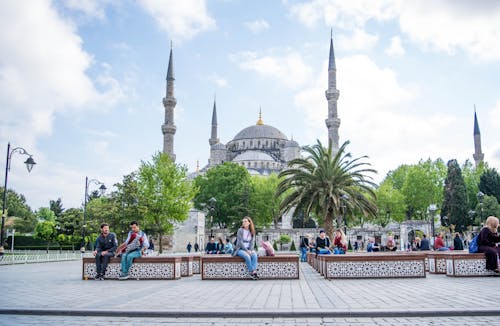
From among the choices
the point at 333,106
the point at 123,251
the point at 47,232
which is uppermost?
the point at 333,106

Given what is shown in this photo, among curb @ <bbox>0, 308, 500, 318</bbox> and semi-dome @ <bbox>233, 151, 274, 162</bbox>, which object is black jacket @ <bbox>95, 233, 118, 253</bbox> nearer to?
curb @ <bbox>0, 308, 500, 318</bbox>

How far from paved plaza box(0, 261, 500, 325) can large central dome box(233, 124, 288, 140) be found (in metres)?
80.4

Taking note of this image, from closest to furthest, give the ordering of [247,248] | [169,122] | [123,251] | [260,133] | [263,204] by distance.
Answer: [247,248] → [123,251] → [169,122] → [263,204] → [260,133]

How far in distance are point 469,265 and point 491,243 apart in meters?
0.76

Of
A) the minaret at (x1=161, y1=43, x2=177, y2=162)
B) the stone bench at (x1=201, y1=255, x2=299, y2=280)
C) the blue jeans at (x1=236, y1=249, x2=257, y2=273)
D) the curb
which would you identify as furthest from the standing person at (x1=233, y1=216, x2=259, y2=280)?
the minaret at (x1=161, y1=43, x2=177, y2=162)

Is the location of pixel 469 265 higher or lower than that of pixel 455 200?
lower

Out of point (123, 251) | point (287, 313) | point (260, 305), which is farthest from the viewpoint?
point (123, 251)

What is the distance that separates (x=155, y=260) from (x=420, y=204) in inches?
1947

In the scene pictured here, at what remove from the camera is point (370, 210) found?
76.1 ft

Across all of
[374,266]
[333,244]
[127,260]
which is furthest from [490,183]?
[127,260]

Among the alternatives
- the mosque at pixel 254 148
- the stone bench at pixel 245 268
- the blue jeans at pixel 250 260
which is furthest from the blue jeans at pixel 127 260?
the mosque at pixel 254 148

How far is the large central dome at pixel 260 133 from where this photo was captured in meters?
89.8

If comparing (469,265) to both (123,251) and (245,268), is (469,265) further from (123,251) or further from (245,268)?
(123,251)

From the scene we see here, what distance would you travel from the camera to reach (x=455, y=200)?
1866 inches
